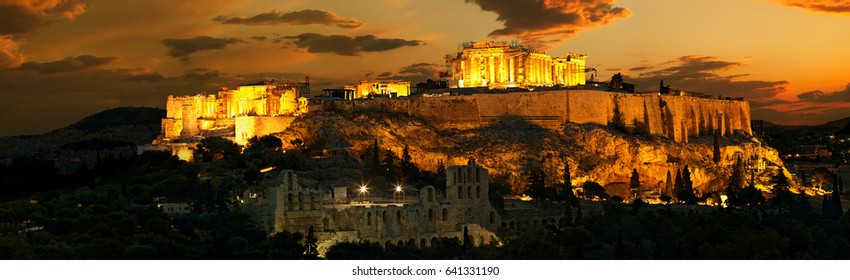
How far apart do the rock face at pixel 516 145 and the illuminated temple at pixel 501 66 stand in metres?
5.63

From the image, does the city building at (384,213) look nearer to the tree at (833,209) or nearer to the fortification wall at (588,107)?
the tree at (833,209)

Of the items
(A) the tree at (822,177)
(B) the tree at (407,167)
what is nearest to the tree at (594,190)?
(B) the tree at (407,167)

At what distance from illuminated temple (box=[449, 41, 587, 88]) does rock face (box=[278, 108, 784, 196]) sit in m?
5.63

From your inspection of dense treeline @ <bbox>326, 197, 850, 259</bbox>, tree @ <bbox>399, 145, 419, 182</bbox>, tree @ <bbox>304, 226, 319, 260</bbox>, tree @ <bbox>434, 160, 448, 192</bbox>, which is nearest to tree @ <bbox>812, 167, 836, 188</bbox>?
tree @ <bbox>434, 160, 448, 192</bbox>

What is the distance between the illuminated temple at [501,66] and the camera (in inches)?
3408

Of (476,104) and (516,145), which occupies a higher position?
(476,104)

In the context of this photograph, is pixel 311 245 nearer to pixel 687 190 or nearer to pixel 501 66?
pixel 687 190

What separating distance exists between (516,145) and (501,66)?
10299 millimetres

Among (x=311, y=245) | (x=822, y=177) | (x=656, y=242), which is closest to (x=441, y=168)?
(x=656, y=242)

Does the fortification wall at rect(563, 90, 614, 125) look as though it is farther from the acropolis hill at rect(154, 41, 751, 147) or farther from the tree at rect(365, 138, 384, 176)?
the tree at rect(365, 138, 384, 176)

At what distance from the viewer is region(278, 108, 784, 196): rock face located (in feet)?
246

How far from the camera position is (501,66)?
8681cm
